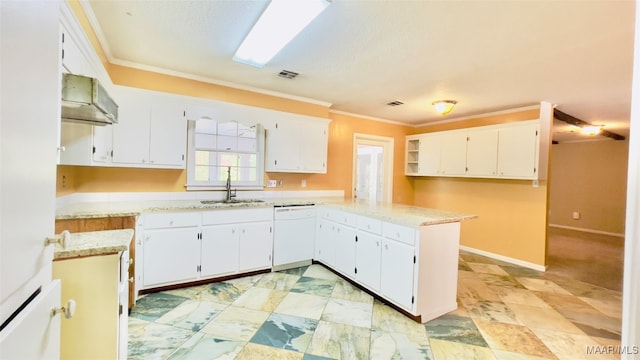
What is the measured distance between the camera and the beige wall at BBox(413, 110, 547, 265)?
13.7ft

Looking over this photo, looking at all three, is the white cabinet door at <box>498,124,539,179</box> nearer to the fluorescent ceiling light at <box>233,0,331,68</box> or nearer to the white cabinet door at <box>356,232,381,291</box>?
the white cabinet door at <box>356,232,381,291</box>

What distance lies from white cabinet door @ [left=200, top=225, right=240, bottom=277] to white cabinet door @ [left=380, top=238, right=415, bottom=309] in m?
1.72

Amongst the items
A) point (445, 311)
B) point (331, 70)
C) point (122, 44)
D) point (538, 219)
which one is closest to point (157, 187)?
point (122, 44)

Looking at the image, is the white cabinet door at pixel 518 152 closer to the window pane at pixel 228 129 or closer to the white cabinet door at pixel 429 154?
the white cabinet door at pixel 429 154

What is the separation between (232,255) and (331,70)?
7.97 feet

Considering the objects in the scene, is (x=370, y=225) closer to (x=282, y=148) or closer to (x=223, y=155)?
(x=282, y=148)

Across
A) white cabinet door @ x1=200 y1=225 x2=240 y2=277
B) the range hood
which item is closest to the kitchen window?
white cabinet door @ x1=200 y1=225 x2=240 y2=277

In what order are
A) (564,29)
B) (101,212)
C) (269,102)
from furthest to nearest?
(269,102), (101,212), (564,29)

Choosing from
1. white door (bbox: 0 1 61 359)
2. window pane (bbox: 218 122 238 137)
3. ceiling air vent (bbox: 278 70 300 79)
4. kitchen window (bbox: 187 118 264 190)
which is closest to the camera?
white door (bbox: 0 1 61 359)

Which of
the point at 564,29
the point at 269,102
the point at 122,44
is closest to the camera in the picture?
the point at 564,29

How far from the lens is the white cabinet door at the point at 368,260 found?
9.60 feet

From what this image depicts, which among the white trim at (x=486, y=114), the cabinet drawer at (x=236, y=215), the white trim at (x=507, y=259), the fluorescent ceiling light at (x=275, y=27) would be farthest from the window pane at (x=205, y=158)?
the white trim at (x=507, y=259)

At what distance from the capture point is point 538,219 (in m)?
4.17

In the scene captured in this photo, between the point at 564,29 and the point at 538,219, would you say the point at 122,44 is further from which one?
the point at 538,219
